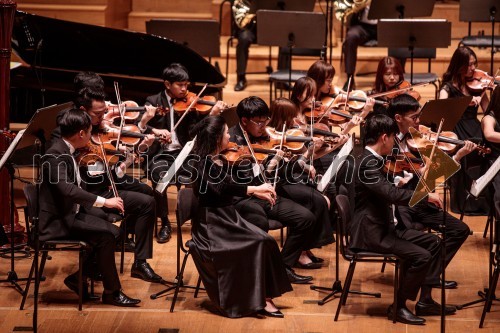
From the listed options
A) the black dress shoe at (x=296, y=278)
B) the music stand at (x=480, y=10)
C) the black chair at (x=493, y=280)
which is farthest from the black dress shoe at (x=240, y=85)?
the black chair at (x=493, y=280)

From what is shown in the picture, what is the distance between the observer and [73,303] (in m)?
5.46

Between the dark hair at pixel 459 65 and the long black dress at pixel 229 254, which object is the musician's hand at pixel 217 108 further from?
the dark hair at pixel 459 65

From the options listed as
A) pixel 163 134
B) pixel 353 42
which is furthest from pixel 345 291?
pixel 353 42

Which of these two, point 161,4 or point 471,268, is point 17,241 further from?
point 161,4

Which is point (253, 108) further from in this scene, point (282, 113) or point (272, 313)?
point (272, 313)

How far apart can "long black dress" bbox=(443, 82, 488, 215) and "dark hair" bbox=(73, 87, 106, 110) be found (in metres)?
2.63

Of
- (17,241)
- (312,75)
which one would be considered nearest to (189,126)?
(312,75)

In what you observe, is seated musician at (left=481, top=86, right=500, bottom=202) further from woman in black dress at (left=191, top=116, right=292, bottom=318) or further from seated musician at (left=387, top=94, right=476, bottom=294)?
woman in black dress at (left=191, top=116, right=292, bottom=318)

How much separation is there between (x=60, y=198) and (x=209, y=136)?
3.08 ft

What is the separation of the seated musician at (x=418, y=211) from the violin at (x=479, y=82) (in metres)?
1.14

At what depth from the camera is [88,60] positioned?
7.57m

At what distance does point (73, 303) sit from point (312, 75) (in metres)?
2.54

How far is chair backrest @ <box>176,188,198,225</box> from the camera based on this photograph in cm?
525

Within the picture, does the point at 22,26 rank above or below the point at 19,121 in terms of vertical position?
above
